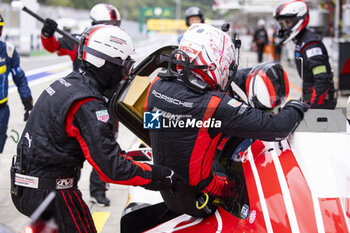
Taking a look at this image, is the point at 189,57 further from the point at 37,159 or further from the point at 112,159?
the point at 37,159

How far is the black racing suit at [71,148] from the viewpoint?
7.79 feet

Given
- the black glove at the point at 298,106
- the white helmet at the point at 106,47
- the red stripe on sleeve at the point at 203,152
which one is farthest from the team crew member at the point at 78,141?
the black glove at the point at 298,106

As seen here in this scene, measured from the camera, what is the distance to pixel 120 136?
18.3 feet

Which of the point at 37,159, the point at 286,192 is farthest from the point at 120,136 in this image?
the point at 286,192

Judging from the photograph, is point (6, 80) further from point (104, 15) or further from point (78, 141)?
point (78, 141)

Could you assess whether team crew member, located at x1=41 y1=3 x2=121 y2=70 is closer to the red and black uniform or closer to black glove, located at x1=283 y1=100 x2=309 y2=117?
the red and black uniform

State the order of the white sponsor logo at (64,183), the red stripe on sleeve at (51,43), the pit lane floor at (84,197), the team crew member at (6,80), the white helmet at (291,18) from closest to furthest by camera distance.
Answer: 1. the white sponsor logo at (64,183)
2. the pit lane floor at (84,197)
3. the team crew member at (6,80)
4. the red stripe on sleeve at (51,43)
5. the white helmet at (291,18)

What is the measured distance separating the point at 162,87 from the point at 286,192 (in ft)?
2.81

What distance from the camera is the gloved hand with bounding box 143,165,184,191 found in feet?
8.18

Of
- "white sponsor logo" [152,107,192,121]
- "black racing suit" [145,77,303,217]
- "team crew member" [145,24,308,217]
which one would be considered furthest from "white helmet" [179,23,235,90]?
"white sponsor logo" [152,107,192,121]

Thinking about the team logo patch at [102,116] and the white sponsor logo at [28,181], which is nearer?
the team logo patch at [102,116]

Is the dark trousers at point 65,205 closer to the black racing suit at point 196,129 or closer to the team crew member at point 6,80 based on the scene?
the black racing suit at point 196,129

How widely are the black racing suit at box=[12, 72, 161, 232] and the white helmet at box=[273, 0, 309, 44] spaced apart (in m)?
3.30

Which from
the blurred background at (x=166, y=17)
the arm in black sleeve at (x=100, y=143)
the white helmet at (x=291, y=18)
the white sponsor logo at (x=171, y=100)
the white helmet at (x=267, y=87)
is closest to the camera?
the arm in black sleeve at (x=100, y=143)
